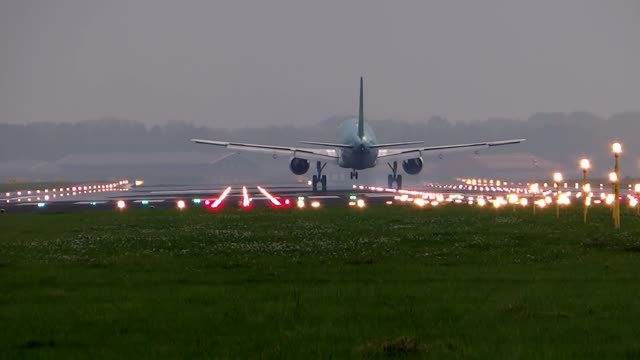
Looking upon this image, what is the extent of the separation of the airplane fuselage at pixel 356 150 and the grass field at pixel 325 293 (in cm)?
5699

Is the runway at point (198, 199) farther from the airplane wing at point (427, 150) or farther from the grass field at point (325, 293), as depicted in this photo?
the grass field at point (325, 293)

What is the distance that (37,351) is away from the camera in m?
12.9

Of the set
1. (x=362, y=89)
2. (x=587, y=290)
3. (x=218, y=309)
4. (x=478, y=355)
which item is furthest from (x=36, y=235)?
(x=362, y=89)

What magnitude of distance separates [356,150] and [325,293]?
75.0 meters

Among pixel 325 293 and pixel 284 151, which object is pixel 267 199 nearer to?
pixel 284 151

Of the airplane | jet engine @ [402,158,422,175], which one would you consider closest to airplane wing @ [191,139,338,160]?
the airplane

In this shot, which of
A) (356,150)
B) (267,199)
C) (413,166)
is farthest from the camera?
(413,166)

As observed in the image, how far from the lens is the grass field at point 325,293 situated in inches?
520

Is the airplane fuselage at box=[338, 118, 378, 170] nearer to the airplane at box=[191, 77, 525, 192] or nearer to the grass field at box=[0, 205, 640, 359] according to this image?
the airplane at box=[191, 77, 525, 192]

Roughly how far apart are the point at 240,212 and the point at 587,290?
3506cm

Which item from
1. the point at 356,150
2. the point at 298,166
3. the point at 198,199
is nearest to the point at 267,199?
the point at 198,199

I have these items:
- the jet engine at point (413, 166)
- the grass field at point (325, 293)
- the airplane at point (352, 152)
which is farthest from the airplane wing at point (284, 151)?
the grass field at point (325, 293)

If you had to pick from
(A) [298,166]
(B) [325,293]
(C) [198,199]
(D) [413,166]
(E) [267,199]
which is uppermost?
(D) [413,166]

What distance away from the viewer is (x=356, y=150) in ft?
306
